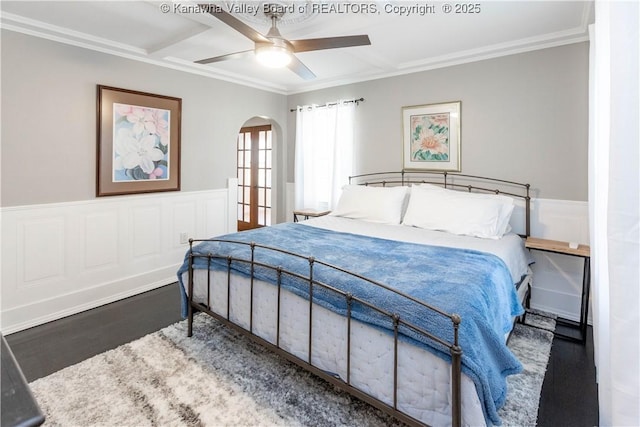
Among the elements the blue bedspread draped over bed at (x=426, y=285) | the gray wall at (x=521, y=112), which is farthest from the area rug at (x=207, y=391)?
the gray wall at (x=521, y=112)

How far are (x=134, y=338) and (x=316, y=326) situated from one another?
1.70m

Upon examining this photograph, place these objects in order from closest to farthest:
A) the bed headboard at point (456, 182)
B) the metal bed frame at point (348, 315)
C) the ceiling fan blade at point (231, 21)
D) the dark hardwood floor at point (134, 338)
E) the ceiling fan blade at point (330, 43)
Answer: the metal bed frame at point (348, 315), the ceiling fan blade at point (231, 21), the dark hardwood floor at point (134, 338), the ceiling fan blade at point (330, 43), the bed headboard at point (456, 182)

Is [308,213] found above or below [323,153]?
below

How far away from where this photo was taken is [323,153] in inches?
189

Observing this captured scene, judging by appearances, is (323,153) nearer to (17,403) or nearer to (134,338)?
(134,338)

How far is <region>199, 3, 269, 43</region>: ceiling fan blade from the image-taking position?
1.78m

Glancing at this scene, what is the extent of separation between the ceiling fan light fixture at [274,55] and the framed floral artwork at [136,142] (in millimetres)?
1887

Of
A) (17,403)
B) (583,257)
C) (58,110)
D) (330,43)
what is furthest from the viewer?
(58,110)

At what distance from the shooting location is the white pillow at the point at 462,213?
2.98 metres

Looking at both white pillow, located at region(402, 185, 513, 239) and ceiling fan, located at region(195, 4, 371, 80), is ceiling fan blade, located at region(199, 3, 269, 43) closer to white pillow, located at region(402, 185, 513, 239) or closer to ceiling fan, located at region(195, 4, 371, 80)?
ceiling fan, located at region(195, 4, 371, 80)

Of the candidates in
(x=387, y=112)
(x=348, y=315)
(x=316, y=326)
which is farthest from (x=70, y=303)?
(x=387, y=112)

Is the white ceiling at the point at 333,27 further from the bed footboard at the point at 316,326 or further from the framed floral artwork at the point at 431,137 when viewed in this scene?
the bed footboard at the point at 316,326

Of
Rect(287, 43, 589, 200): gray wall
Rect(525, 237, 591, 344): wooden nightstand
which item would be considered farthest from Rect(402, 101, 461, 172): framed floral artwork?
Rect(525, 237, 591, 344): wooden nightstand

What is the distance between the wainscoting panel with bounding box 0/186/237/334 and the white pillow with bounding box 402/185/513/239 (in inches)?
102
